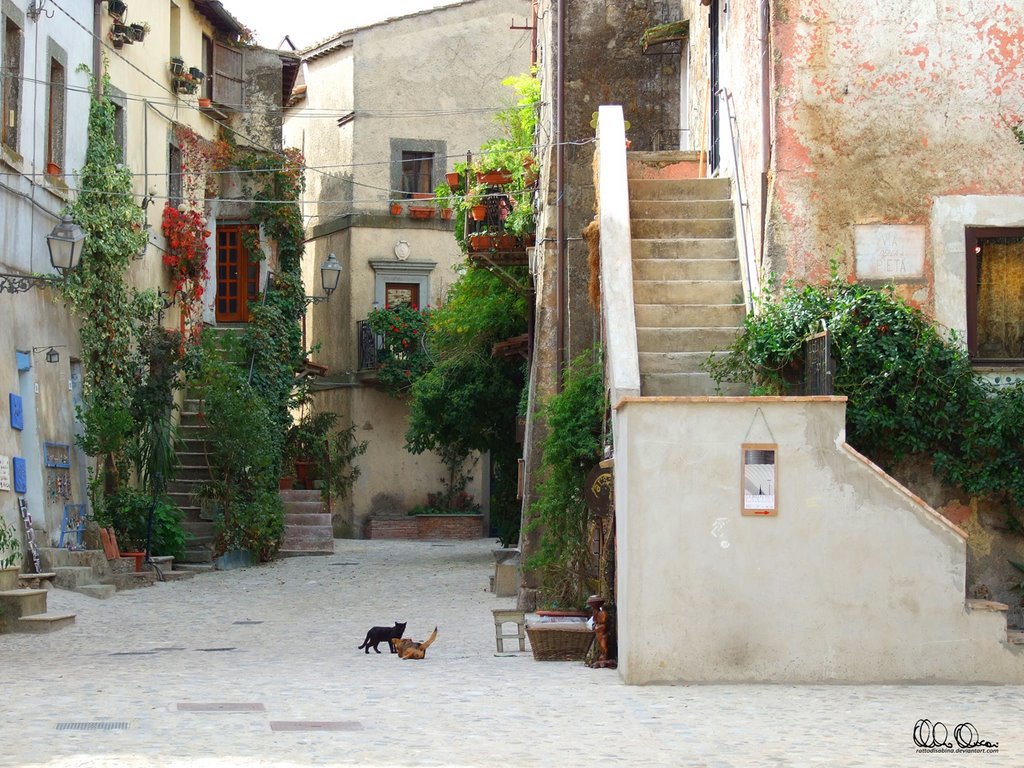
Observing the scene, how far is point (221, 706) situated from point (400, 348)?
77.1ft

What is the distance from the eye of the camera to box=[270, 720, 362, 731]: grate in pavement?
26.6 feet

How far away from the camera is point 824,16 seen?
12.0m

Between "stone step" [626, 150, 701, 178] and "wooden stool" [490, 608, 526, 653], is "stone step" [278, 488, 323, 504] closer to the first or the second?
"stone step" [626, 150, 701, 178]

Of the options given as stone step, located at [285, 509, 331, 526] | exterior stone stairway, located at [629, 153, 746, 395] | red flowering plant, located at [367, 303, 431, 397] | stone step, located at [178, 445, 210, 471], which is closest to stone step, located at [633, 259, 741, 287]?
exterior stone stairway, located at [629, 153, 746, 395]

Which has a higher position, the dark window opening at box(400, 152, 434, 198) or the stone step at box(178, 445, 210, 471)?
the dark window opening at box(400, 152, 434, 198)

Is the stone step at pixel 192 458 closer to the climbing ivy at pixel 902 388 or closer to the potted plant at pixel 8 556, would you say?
the potted plant at pixel 8 556

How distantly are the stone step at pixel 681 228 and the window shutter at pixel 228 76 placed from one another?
574 inches

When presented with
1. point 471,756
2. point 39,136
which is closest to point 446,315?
point 39,136

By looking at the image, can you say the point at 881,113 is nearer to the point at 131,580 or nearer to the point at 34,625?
the point at 34,625

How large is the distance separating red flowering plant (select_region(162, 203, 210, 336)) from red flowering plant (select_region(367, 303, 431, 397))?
749 cm

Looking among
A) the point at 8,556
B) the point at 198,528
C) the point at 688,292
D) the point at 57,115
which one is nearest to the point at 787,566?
the point at 688,292

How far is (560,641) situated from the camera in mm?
11883

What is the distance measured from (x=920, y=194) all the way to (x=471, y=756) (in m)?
6.54

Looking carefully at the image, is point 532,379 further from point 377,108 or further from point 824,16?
point 377,108
